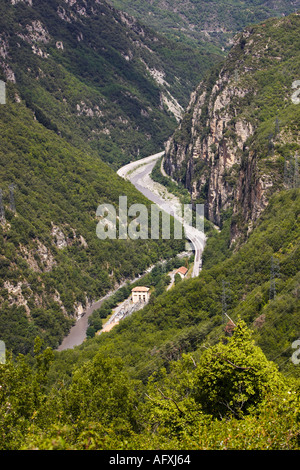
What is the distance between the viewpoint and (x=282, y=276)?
59.2 m

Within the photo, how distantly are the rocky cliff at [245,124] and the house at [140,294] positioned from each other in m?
19.5

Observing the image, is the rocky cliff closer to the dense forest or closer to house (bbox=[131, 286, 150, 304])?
the dense forest

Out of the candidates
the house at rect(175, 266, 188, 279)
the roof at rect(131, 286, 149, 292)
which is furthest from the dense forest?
the house at rect(175, 266, 188, 279)

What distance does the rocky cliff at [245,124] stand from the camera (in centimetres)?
9662

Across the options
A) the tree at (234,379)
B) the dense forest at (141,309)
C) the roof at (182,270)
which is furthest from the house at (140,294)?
the tree at (234,379)

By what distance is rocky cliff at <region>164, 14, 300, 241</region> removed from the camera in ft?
317

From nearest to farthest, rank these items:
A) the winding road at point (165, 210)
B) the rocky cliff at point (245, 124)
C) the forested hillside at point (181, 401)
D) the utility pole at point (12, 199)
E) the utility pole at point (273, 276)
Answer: the forested hillside at point (181, 401), the utility pole at point (273, 276), the winding road at point (165, 210), the rocky cliff at point (245, 124), the utility pole at point (12, 199)

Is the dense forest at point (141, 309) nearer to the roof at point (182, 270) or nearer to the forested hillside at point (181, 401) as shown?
the forested hillside at point (181, 401)

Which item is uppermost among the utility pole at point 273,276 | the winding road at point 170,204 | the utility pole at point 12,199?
the utility pole at point 273,276

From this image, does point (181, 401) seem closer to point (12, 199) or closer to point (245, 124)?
point (12, 199)

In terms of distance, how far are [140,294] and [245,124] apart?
56638 mm

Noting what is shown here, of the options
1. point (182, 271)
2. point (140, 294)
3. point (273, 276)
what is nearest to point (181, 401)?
point (273, 276)

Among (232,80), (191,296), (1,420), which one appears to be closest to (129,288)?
(191,296)

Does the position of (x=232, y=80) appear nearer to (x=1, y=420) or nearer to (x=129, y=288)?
(x=129, y=288)
